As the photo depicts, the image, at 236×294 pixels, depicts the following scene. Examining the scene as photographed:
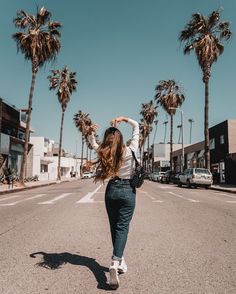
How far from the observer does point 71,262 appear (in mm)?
5605

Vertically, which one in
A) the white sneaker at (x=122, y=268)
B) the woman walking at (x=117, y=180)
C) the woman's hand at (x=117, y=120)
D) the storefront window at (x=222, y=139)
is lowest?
the white sneaker at (x=122, y=268)

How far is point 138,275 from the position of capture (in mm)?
4875

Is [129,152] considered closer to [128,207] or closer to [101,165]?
[101,165]

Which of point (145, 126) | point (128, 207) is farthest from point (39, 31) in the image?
point (145, 126)

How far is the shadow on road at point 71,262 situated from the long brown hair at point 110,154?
4.19 ft

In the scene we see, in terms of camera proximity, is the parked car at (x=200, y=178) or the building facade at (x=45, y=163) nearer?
the parked car at (x=200, y=178)

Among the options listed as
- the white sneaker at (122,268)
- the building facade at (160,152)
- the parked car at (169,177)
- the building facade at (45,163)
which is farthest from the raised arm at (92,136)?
the building facade at (160,152)

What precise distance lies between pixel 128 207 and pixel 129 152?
69 centimetres

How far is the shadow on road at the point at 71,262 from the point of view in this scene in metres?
4.94

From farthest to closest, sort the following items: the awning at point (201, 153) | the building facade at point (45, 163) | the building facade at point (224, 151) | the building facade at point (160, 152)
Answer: the building facade at point (160, 152), the building facade at point (45, 163), the awning at point (201, 153), the building facade at point (224, 151)

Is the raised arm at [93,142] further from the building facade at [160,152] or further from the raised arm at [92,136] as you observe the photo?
the building facade at [160,152]

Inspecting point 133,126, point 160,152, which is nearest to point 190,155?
point 160,152

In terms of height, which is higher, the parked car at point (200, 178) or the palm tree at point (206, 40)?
Answer: the palm tree at point (206, 40)

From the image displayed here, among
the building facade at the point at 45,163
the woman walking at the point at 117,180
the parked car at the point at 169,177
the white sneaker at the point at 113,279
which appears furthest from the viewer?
the building facade at the point at 45,163
